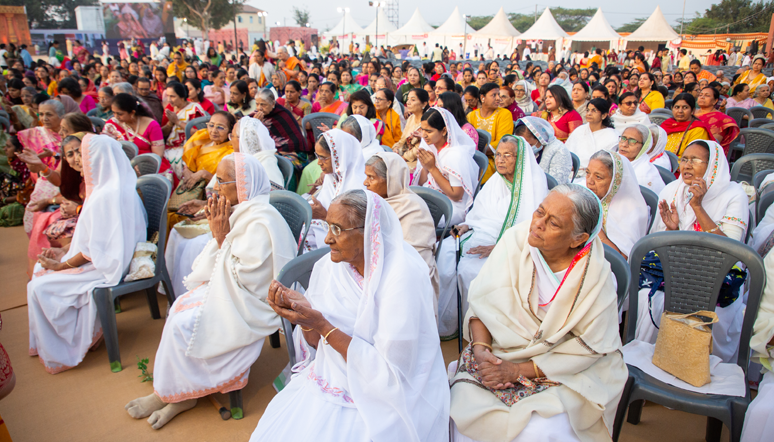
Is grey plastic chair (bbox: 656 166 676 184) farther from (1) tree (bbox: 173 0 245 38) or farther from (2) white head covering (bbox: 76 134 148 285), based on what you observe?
(1) tree (bbox: 173 0 245 38)

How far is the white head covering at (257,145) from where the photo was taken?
3912 mm

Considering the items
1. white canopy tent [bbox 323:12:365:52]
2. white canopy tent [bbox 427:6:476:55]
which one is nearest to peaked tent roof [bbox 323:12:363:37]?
white canopy tent [bbox 323:12:365:52]

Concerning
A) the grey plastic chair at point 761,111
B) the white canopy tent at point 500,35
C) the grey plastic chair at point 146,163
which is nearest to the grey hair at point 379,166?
the grey plastic chair at point 146,163

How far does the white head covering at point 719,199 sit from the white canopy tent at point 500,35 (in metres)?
29.3

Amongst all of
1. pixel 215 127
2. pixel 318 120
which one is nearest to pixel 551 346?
pixel 215 127

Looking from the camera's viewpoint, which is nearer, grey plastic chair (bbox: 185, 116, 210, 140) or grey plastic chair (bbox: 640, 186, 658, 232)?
grey plastic chair (bbox: 640, 186, 658, 232)

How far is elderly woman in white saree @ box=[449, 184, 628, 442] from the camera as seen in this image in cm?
169

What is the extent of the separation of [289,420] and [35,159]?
3.40 m

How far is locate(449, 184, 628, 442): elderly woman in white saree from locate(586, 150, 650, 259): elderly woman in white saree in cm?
116

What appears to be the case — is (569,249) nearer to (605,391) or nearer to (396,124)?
(605,391)

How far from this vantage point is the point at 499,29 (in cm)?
2991

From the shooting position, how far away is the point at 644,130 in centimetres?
373

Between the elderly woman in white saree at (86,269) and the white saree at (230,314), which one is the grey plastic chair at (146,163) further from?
the white saree at (230,314)

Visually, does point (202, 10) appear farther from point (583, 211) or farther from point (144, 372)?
point (583, 211)
